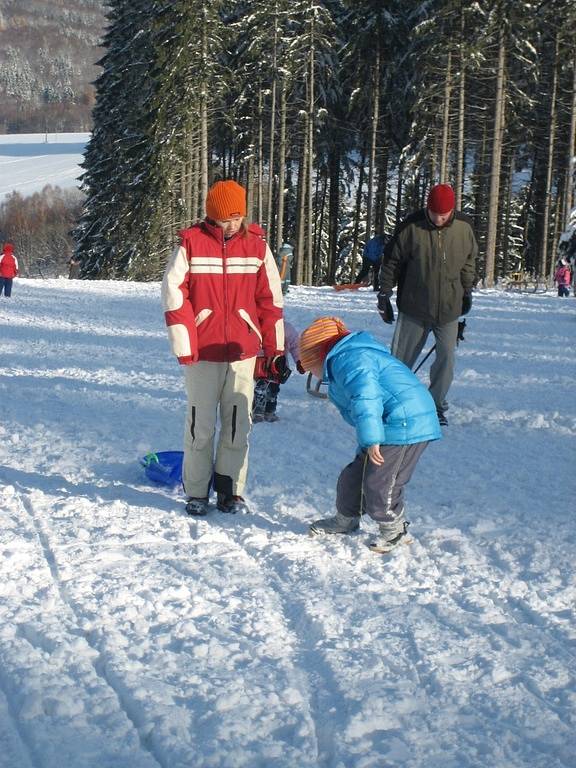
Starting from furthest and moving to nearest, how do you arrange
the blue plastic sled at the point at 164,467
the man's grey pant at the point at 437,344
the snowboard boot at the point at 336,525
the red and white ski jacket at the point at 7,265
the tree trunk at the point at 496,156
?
1. the tree trunk at the point at 496,156
2. the red and white ski jacket at the point at 7,265
3. the man's grey pant at the point at 437,344
4. the blue plastic sled at the point at 164,467
5. the snowboard boot at the point at 336,525

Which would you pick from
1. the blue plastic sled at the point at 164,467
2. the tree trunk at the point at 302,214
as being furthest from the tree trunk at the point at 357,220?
the blue plastic sled at the point at 164,467

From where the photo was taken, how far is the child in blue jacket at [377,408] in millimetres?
4141

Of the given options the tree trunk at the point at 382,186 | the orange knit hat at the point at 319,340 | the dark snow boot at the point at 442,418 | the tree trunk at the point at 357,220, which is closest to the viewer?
the orange knit hat at the point at 319,340

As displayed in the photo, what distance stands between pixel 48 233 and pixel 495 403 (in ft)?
335

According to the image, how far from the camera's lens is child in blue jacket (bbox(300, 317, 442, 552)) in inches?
163

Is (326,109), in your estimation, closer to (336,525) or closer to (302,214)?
(302,214)

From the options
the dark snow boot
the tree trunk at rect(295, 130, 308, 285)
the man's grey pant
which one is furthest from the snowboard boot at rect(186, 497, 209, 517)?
Result: the tree trunk at rect(295, 130, 308, 285)

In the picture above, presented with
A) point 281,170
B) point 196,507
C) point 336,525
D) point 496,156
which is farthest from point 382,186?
point 336,525

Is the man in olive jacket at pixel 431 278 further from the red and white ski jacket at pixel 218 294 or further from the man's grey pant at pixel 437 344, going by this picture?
the red and white ski jacket at pixel 218 294

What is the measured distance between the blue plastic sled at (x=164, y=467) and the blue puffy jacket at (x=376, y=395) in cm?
168

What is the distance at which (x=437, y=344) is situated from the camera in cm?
723

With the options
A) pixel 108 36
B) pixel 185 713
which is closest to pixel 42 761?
pixel 185 713

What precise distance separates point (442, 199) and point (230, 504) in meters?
3.17

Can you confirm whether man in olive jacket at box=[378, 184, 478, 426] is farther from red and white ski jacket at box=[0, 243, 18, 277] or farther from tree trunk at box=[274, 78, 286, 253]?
tree trunk at box=[274, 78, 286, 253]
